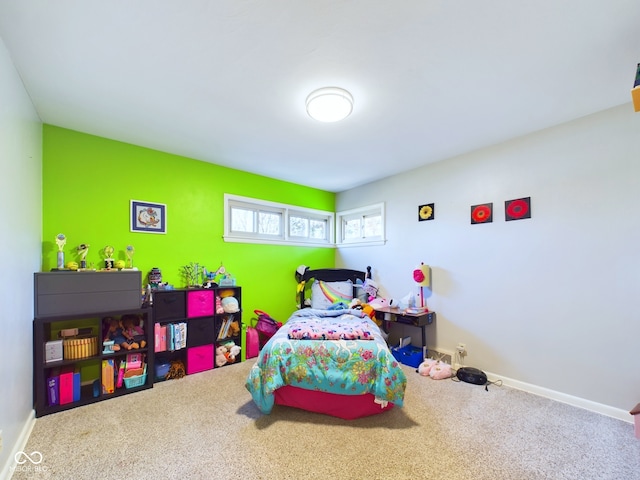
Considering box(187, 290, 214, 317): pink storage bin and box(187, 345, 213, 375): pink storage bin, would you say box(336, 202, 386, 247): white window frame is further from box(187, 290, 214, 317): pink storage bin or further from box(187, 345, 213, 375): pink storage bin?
box(187, 345, 213, 375): pink storage bin

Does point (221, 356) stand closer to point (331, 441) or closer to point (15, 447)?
point (15, 447)

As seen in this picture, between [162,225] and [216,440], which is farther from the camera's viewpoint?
[162,225]

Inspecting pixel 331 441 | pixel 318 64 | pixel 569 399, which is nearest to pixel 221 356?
pixel 331 441

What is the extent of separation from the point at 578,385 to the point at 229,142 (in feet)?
13.1

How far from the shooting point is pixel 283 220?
4.45m

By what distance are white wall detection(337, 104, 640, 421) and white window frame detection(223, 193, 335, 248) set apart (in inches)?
68.1

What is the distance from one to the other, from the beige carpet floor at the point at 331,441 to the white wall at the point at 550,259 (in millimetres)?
386

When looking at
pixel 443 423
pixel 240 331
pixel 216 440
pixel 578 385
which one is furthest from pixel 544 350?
pixel 240 331

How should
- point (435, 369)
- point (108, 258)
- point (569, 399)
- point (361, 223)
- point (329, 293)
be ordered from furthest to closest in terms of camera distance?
point (361, 223) < point (329, 293) < point (435, 369) < point (108, 258) < point (569, 399)

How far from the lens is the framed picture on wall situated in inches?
123

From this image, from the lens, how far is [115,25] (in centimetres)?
158

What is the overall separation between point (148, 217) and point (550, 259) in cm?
411

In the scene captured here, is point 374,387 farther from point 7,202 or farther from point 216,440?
point 7,202

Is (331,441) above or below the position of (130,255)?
below
